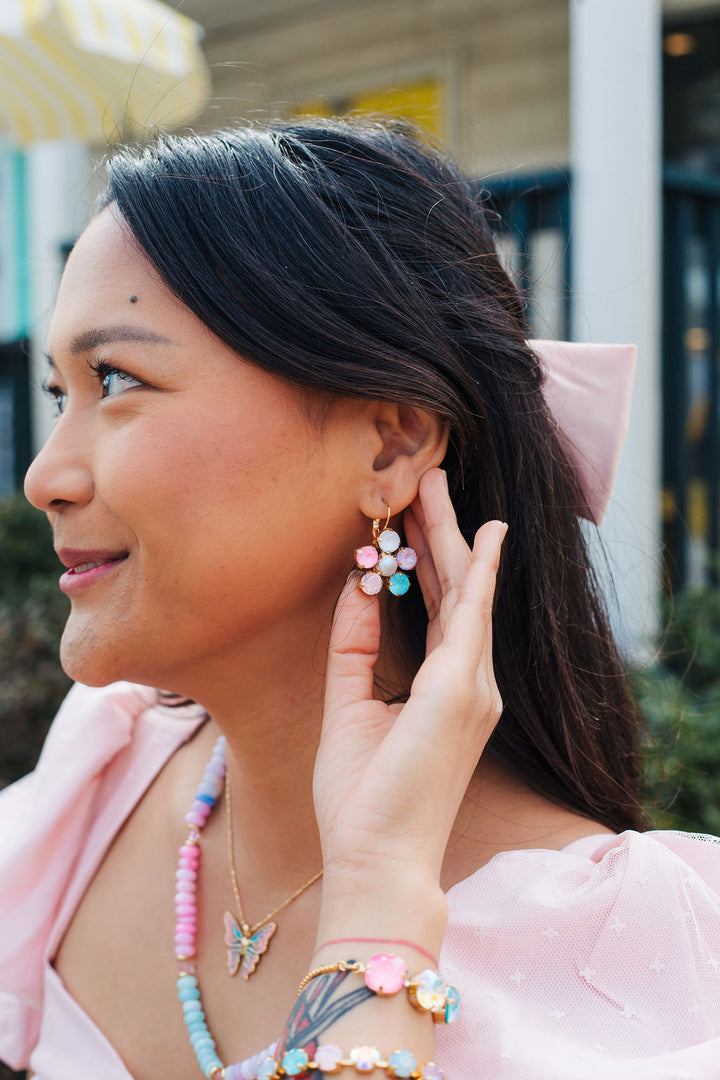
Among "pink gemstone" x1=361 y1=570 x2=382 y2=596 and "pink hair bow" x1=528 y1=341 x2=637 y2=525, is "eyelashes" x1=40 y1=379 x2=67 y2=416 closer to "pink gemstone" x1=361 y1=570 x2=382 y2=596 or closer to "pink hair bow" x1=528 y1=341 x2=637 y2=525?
"pink gemstone" x1=361 y1=570 x2=382 y2=596

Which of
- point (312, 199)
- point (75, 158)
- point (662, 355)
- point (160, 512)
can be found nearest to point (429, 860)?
point (160, 512)

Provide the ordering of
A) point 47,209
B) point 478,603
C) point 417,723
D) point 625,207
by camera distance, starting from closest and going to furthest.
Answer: point 417,723
point 478,603
point 625,207
point 47,209

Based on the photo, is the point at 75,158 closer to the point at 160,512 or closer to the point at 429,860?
the point at 160,512

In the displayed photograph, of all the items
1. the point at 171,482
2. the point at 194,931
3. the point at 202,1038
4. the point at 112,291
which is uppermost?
the point at 112,291

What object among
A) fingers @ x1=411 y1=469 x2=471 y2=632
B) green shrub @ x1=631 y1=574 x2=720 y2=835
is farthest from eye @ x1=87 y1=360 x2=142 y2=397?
green shrub @ x1=631 y1=574 x2=720 y2=835

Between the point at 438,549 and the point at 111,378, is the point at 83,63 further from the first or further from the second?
the point at 438,549

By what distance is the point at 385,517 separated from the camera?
1.61 meters

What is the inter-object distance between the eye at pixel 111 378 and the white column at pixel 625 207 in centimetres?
287

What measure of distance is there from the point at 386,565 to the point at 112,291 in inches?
24.3

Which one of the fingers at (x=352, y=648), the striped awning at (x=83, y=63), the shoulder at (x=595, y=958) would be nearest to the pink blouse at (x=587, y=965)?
the shoulder at (x=595, y=958)

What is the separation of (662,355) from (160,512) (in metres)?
3.62

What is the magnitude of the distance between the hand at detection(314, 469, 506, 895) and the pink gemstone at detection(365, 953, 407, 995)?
0.29ft

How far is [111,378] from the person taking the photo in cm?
157

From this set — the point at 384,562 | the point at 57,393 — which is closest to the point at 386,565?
the point at 384,562
